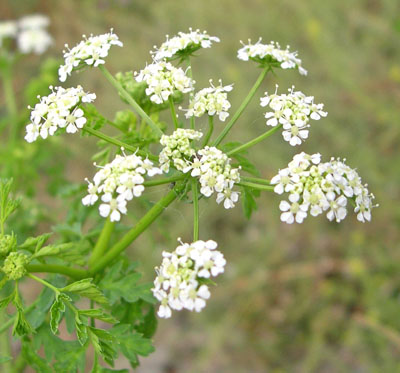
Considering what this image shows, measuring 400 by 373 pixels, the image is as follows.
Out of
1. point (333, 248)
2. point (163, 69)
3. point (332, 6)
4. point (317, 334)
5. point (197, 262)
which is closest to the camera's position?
point (197, 262)

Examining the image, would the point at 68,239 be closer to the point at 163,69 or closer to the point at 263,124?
the point at 163,69

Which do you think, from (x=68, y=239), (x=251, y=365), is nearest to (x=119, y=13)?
(x=251, y=365)

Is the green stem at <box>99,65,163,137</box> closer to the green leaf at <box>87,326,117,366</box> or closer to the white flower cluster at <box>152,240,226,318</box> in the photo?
the white flower cluster at <box>152,240,226,318</box>

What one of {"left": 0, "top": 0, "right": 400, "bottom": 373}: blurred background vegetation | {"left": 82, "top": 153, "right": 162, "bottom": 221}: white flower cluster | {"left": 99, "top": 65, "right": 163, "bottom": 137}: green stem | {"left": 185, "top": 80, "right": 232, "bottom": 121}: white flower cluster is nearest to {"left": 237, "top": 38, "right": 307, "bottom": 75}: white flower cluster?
{"left": 185, "top": 80, "right": 232, "bottom": 121}: white flower cluster

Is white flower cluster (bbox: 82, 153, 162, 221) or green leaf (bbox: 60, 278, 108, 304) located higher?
white flower cluster (bbox: 82, 153, 162, 221)

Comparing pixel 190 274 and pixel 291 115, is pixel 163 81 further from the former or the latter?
pixel 190 274

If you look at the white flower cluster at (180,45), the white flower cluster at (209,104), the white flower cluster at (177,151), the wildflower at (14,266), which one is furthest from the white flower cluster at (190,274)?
the white flower cluster at (180,45)
